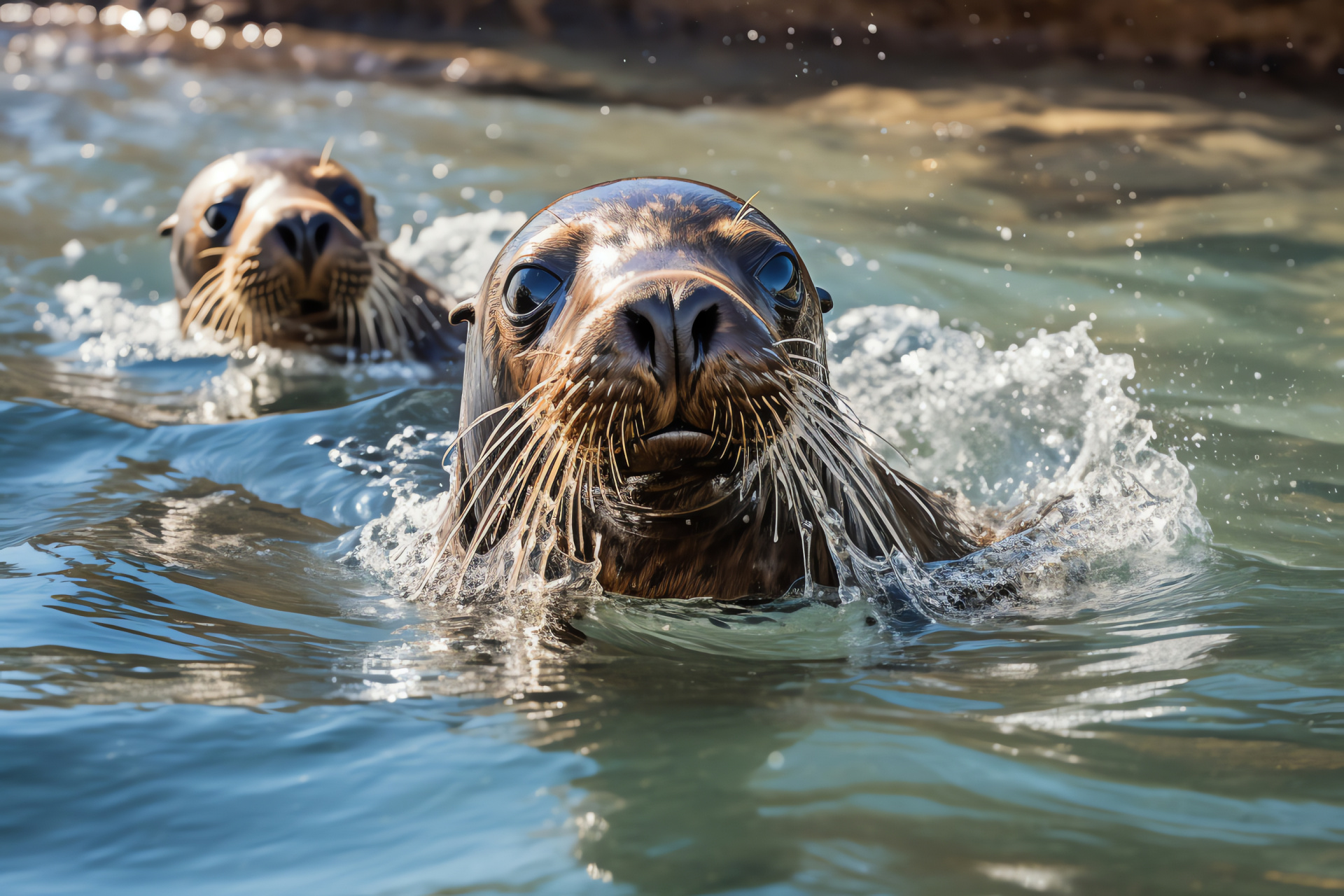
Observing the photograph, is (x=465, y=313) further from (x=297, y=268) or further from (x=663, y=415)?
(x=297, y=268)

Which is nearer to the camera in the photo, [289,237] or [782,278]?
[782,278]

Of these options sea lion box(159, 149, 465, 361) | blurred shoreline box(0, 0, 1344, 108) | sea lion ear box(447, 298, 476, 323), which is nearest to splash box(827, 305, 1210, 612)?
sea lion ear box(447, 298, 476, 323)

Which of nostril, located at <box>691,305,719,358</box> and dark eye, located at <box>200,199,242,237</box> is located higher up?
dark eye, located at <box>200,199,242,237</box>

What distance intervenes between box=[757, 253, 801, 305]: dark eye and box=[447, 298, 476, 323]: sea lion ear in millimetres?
822

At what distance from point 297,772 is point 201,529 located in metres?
2.05

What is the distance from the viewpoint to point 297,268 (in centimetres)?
564

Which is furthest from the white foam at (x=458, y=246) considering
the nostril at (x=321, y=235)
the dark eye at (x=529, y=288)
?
the dark eye at (x=529, y=288)

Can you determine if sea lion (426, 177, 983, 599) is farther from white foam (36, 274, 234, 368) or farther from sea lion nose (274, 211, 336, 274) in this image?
white foam (36, 274, 234, 368)

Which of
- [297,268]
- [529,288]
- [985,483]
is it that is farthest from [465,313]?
[297,268]

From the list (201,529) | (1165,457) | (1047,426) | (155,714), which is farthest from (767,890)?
(1047,426)

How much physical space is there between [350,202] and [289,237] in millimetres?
575

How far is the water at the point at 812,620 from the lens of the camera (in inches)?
72.1

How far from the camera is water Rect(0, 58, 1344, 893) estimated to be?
183cm

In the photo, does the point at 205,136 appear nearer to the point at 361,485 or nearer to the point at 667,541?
the point at 361,485
